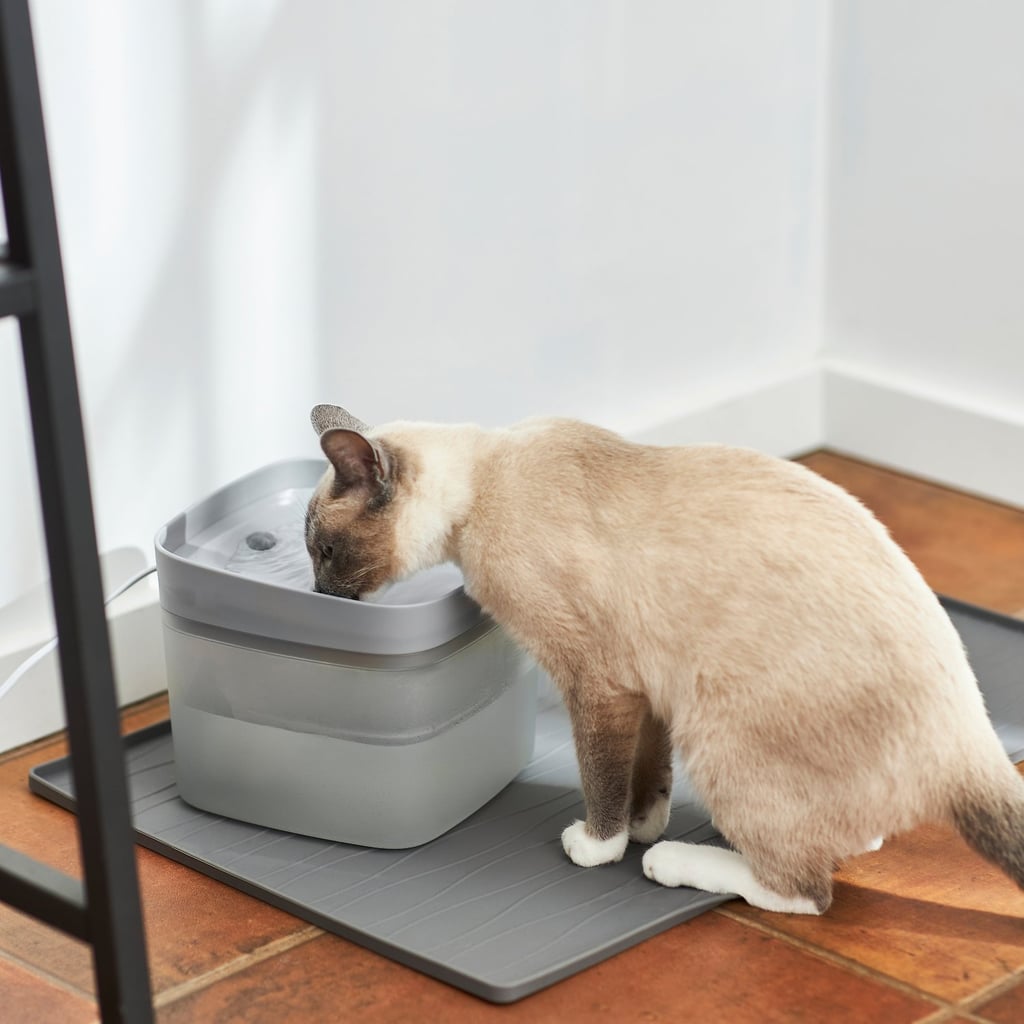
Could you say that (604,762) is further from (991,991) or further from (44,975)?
(44,975)

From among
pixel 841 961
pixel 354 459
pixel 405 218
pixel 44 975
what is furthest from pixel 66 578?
pixel 405 218

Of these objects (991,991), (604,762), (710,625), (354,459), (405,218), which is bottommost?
(991,991)

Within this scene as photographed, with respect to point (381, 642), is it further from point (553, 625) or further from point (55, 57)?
point (55, 57)

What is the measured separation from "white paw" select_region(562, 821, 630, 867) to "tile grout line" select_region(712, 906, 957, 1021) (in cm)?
12

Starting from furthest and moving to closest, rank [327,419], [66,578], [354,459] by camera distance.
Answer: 1. [327,419]
2. [354,459]
3. [66,578]

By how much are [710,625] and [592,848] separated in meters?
0.30

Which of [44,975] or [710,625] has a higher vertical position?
[710,625]

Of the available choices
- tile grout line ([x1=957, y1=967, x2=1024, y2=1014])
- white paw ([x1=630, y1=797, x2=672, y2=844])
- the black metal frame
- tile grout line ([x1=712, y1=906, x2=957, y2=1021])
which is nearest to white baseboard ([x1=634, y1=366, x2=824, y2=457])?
white paw ([x1=630, y1=797, x2=672, y2=844])

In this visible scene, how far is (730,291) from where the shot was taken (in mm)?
2717

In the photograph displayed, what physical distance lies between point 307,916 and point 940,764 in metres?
0.66

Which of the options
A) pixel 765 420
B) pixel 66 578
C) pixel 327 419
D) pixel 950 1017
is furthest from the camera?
pixel 765 420

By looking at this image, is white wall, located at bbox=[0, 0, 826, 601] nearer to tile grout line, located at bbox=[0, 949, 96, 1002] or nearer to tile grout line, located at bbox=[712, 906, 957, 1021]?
tile grout line, located at bbox=[0, 949, 96, 1002]

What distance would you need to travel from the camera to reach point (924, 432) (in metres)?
2.72

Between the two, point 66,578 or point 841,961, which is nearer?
point 66,578
